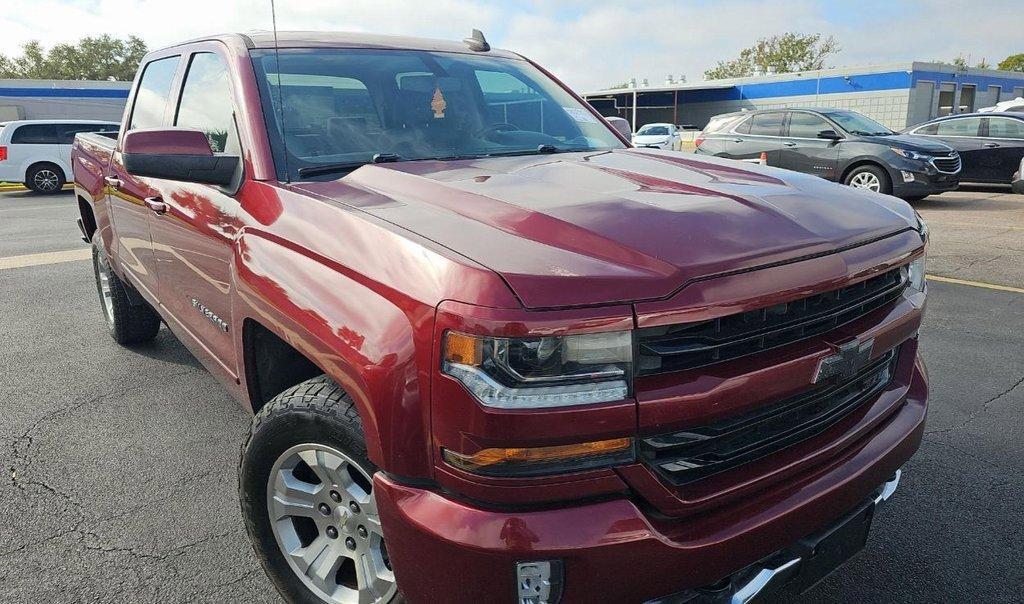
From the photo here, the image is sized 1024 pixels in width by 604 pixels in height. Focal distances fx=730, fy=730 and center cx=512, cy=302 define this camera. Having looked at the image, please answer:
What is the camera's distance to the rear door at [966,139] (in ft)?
42.9

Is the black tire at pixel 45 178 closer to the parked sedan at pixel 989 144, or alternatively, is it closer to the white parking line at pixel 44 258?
the white parking line at pixel 44 258

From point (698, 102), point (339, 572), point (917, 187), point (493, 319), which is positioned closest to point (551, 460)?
point (493, 319)

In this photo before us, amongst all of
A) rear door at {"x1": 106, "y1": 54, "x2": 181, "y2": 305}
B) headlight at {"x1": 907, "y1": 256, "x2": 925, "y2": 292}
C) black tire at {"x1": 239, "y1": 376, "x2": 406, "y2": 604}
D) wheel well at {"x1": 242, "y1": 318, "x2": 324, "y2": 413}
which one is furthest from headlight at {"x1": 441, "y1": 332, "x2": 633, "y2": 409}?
rear door at {"x1": 106, "y1": 54, "x2": 181, "y2": 305}

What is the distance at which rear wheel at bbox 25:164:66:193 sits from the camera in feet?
53.9

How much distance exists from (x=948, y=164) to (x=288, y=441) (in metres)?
12.2

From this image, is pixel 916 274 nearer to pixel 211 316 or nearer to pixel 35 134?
pixel 211 316

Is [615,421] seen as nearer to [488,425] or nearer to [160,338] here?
[488,425]

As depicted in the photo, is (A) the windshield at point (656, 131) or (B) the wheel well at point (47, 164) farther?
(A) the windshield at point (656, 131)

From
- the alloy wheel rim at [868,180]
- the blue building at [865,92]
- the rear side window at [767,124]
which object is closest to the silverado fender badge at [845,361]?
the alloy wheel rim at [868,180]

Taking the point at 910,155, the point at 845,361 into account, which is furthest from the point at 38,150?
the point at 845,361

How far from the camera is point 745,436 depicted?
5.74 feet

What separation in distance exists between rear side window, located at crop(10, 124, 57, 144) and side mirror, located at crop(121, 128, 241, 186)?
16927 millimetres

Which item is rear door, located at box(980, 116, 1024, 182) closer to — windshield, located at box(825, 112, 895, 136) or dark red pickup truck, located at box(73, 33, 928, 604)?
windshield, located at box(825, 112, 895, 136)

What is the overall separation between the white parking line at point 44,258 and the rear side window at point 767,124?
34.7 ft
